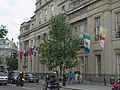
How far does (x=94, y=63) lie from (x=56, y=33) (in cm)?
601

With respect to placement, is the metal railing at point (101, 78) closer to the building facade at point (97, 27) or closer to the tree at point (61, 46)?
the building facade at point (97, 27)

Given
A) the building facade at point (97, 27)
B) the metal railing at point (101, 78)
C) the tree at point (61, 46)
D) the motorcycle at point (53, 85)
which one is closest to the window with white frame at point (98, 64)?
the building facade at point (97, 27)

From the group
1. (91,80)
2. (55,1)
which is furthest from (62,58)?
(55,1)

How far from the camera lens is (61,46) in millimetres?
36219

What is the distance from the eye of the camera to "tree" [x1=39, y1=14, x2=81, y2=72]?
3666 cm

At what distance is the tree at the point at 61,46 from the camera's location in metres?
36.7

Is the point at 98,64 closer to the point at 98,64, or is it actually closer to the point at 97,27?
the point at 98,64

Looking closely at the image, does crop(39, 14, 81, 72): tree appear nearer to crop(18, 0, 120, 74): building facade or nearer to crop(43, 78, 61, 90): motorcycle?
crop(18, 0, 120, 74): building facade

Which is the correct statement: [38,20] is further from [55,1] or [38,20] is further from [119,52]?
[119,52]

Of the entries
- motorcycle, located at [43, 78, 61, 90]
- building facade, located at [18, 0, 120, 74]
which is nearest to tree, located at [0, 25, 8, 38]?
building facade, located at [18, 0, 120, 74]

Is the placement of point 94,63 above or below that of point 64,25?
below

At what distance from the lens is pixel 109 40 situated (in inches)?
1383

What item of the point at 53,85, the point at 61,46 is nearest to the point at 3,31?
the point at 61,46

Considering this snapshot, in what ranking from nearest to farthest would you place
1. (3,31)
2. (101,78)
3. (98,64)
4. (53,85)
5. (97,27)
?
(53,85) → (101,78) → (98,64) → (97,27) → (3,31)
